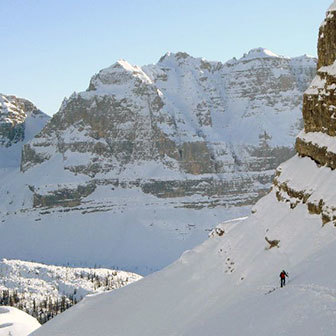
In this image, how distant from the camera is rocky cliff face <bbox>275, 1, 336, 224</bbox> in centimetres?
4891

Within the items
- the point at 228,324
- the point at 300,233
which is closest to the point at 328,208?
the point at 300,233

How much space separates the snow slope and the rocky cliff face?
69.3m

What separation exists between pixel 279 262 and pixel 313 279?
1062 centimetres

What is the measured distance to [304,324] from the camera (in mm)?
28031

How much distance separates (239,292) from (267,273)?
284 centimetres

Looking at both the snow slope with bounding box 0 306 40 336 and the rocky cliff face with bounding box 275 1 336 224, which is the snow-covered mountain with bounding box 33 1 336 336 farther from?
the snow slope with bounding box 0 306 40 336

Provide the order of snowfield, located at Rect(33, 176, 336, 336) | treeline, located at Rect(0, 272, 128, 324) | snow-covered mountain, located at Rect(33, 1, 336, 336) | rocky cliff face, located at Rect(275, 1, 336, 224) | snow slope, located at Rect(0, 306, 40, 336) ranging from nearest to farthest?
1. snowfield, located at Rect(33, 176, 336, 336)
2. snow-covered mountain, located at Rect(33, 1, 336, 336)
3. rocky cliff face, located at Rect(275, 1, 336, 224)
4. snow slope, located at Rect(0, 306, 40, 336)
5. treeline, located at Rect(0, 272, 128, 324)

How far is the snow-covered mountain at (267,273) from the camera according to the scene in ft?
107

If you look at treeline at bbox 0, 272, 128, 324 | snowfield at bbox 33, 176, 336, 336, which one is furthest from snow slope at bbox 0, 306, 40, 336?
snowfield at bbox 33, 176, 336, 336

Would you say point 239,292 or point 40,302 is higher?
point 239,292

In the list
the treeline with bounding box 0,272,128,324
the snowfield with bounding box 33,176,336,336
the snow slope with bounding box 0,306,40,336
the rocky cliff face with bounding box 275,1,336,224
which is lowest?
the treeline with bounding box 0,272,128,324

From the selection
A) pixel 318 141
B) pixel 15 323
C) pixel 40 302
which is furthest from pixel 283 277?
pixel 40 302

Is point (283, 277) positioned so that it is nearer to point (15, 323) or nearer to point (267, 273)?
point (267, 273)

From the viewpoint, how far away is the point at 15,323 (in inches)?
4456
